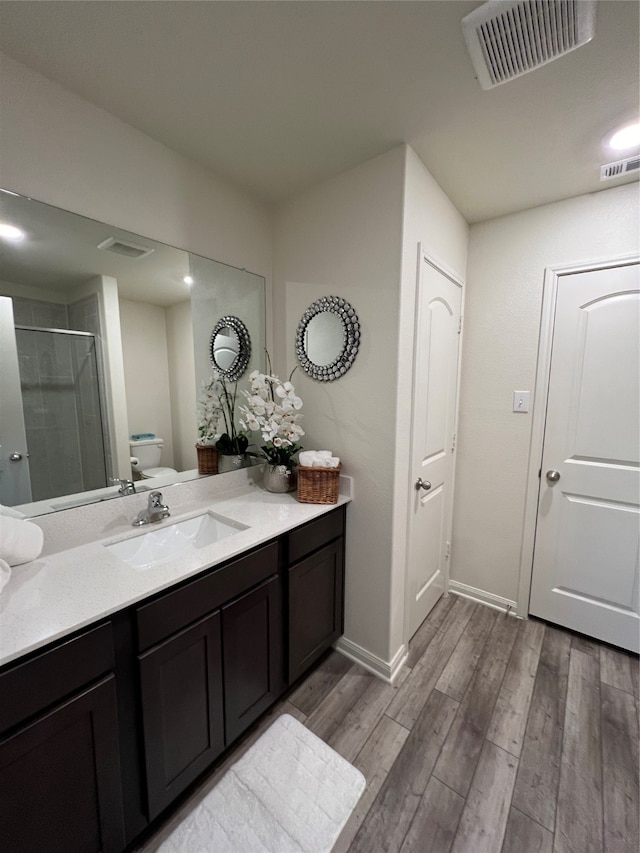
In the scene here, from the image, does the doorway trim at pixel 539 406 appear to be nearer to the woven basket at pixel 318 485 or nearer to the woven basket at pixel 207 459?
the woven basket at pixel 318 485

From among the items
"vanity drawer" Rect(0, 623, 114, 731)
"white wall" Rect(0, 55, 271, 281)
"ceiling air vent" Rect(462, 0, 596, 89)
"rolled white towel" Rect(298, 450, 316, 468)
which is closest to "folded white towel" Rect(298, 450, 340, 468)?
"rolled white towel" Rect(298, 450, 316, 468)

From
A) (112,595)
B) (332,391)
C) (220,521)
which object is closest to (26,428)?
(112,595)

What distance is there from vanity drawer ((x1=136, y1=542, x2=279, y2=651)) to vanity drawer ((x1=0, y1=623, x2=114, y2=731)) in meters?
0.10

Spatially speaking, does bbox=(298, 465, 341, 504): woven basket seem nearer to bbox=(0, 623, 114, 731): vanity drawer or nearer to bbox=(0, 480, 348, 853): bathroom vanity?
bbox=(0, 480, 348, 853): bathroom vanity

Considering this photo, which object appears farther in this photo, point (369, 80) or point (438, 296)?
point (438, 296)

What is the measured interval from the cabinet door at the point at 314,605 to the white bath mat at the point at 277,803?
26 cm

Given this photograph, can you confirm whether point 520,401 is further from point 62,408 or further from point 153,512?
point 62,408

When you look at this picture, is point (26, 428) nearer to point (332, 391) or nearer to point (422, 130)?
point (332, 391)

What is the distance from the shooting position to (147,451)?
4.95ft

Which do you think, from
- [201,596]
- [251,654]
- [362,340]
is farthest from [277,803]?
[362,340]

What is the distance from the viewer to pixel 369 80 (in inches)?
44.6

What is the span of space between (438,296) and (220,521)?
5.08ft

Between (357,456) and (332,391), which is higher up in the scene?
(332,391)

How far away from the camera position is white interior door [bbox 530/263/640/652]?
1.73 meters
